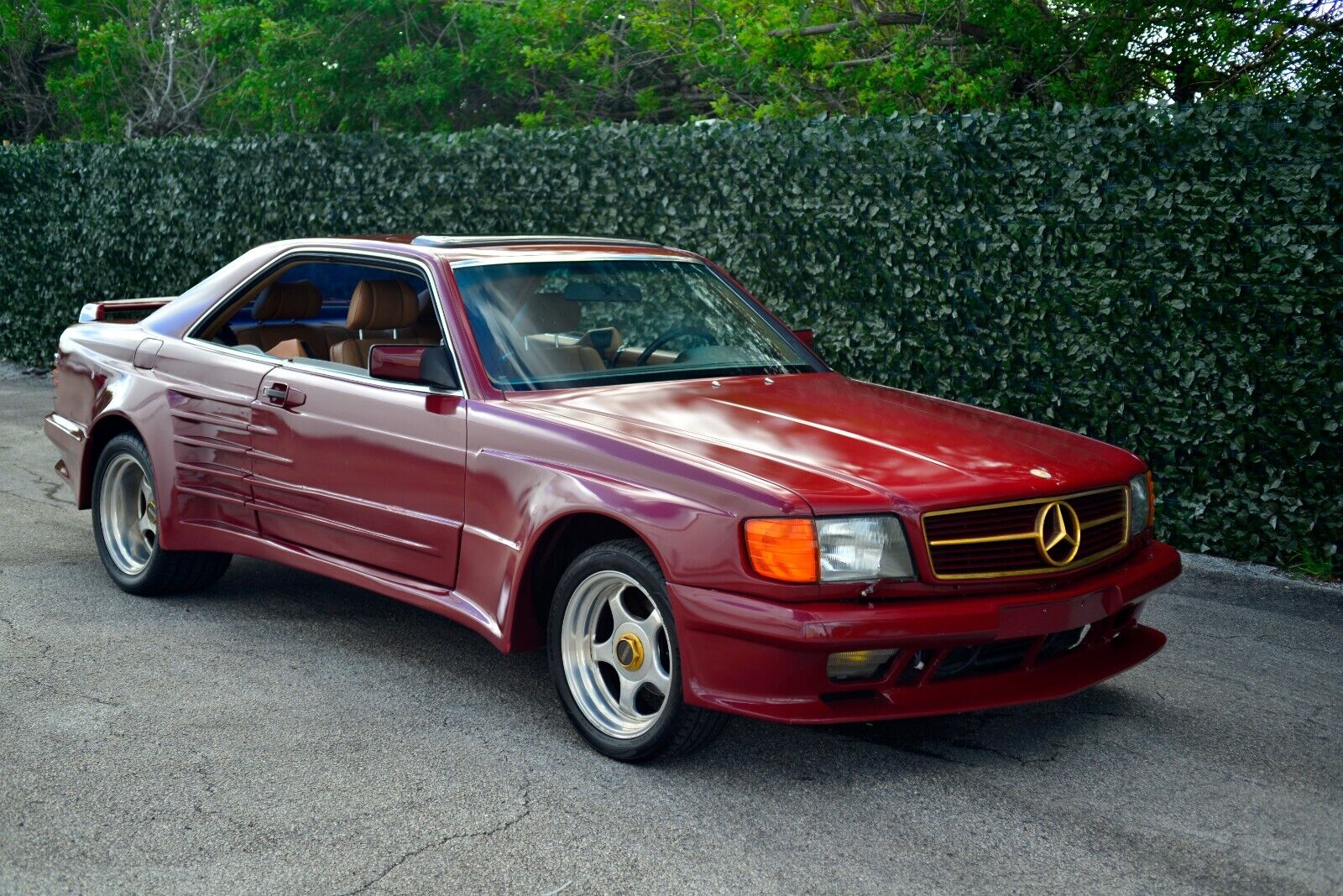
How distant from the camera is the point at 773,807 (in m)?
3.97

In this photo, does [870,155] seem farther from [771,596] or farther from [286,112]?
[286,112]

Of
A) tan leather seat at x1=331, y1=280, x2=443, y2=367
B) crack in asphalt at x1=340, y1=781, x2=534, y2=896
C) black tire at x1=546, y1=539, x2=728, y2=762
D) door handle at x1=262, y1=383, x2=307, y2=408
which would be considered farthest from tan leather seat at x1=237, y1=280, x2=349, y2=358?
crack in asphalt at x1=340, y1=781, x2=534, y2=896

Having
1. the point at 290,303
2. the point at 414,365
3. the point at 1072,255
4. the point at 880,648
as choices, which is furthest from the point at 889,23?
the point at 880,648

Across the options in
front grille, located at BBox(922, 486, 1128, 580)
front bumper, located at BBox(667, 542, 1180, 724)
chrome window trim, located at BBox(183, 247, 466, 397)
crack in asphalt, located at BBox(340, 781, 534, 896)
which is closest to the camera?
crack in asphalt, located at BBox(340, 781, 534, 896)

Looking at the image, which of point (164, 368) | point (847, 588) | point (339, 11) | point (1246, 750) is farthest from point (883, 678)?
point (339, 11)

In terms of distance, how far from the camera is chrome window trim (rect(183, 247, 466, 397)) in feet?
16.0

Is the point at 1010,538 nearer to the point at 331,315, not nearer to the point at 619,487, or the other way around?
the point at 619,487

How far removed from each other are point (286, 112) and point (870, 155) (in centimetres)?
1520

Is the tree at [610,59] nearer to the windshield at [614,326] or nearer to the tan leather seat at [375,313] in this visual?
the windshield at [614,326]

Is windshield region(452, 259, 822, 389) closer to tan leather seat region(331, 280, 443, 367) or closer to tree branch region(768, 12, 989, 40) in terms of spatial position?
tan leather seat region(331, 280, 443, 367)

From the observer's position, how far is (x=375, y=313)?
5.59 metres

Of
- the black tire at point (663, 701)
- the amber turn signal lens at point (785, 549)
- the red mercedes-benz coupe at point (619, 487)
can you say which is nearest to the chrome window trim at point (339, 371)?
the red mercedes-benz coupe at point (619, 487)

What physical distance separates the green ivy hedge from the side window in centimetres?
327

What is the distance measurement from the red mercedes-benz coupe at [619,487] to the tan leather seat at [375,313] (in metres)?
0.01
